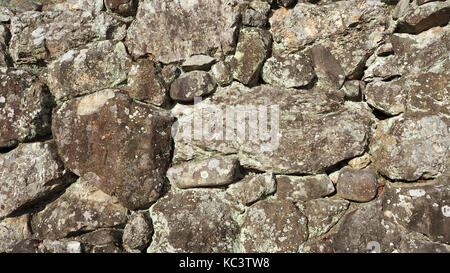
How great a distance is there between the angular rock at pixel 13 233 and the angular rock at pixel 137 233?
86cm

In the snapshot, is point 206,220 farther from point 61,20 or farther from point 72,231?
point 61,20

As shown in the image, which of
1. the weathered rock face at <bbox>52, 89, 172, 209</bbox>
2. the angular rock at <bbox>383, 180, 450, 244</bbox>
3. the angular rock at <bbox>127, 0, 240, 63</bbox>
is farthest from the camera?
the angular rock at <bbox>127, 0, 240, 63</bbox>

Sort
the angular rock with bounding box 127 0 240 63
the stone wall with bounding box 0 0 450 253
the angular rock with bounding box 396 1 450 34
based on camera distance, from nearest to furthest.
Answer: the angular rock with bounding box 396 1 450 34, the stone wall with bounding box 0 0 450 253, the angular rock with bounding box 127 0 240 63

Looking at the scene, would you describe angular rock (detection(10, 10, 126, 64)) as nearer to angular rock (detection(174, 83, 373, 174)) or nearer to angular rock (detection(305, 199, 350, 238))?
angular rock (detection(174, 83, 373, 174))

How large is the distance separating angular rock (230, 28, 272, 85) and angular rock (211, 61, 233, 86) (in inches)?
2.2

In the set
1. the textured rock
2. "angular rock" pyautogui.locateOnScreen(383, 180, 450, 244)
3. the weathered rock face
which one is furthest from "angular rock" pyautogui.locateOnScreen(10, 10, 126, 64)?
"angular rock" pyautogui.locateOnScreen(383, 180, 450, 244)

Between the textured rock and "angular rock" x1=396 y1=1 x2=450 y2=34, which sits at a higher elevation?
"angular rock" x1=396 y1=1 x2=450 y2=34

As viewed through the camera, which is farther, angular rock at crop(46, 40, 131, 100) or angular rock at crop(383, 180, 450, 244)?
angular rock at crop(46, 40, 131, 100)

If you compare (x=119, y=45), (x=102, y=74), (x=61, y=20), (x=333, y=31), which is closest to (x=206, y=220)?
(x=102, y=74)

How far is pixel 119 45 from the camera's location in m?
2.56

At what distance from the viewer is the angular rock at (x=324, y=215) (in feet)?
7.50

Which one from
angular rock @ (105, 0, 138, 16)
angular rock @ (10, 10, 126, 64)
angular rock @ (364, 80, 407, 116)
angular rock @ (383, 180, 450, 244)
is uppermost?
angular rock @ (105, 0, 138, 16)

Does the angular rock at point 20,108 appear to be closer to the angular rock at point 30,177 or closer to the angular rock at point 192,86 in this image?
the angular rock at point 30,177

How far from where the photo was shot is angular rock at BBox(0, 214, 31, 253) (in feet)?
8.25
